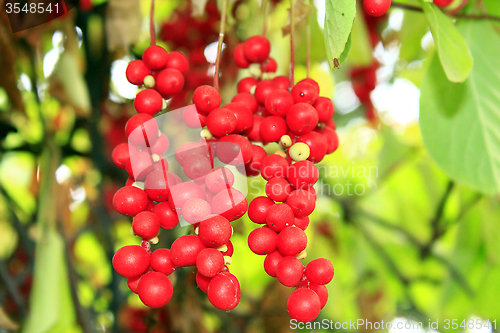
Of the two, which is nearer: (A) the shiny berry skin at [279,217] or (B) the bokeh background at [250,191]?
(A) the shiny berry skin at [279,217]

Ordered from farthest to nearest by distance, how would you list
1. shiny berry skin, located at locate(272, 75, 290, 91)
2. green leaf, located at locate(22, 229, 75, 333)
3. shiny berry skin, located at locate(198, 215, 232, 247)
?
green leaf, located at locate(22, 229, 75, 333), shiny berry skin, located at locate(272, 75, 290, 91), shiny berry skin, located at locate(198, 215, 232, 247)

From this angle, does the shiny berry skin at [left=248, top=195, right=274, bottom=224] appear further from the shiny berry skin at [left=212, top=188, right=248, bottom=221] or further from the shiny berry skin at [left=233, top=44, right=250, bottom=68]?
the shiny berry skin at [left=233, top=44, right=250, bottom=68]

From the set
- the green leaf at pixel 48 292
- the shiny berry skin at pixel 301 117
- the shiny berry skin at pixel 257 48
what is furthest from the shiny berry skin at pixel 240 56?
the green leaf at pixel 48 292

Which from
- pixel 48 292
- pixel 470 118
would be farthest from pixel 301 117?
pixel 48 292

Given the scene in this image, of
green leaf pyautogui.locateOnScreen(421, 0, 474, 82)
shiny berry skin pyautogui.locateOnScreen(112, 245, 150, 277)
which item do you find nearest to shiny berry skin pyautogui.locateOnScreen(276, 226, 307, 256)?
shiny berry skin pyautogui.locateOnScreen(112, 245, 150, 277)

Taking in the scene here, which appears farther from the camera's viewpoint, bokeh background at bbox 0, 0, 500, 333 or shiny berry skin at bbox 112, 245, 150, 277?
bokeh background at bbox 0, 0, 500, 333

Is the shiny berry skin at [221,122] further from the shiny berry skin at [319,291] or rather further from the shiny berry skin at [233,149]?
the shiny berry skin at [319,291]

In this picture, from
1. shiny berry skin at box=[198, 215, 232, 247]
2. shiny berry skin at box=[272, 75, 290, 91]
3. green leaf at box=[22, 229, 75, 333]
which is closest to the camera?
shiny berry skin at box=[198, 215, 232, 247]
